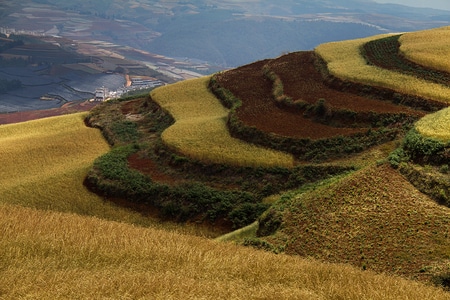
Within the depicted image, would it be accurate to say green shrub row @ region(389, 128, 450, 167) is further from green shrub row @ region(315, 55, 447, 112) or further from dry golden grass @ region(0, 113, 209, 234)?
dry golden grass @ region(0, 113, 209, 234)

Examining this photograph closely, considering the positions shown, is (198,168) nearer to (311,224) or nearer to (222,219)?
(222,219)

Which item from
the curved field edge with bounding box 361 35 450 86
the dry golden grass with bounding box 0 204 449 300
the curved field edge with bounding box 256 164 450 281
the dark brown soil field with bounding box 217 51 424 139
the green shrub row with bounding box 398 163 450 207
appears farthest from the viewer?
the curved field edge with bounding box 361 35 450 86

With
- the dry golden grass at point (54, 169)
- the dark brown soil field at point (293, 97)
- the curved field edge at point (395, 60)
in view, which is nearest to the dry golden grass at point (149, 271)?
the dry golden grass at point (54, 169)

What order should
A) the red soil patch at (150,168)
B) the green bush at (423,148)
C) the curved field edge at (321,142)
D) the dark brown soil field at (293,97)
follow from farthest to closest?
1. the dark brown soil field at (293,97)
2. the red soil patch at (150,168)
3. the curved field edge at (321,142)
4. the green bush at (423,148)

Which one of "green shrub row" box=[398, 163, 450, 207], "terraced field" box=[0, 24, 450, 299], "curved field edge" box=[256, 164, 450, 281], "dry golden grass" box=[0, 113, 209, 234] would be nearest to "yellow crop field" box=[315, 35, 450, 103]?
"terraced field" box=[0, 24, 450, 299]

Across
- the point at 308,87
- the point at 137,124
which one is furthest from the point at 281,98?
the point at 137,124

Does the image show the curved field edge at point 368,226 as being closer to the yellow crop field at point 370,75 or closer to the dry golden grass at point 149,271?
the dry golden grass at point 149,271

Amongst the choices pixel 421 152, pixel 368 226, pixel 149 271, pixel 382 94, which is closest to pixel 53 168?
pixel 368 226
